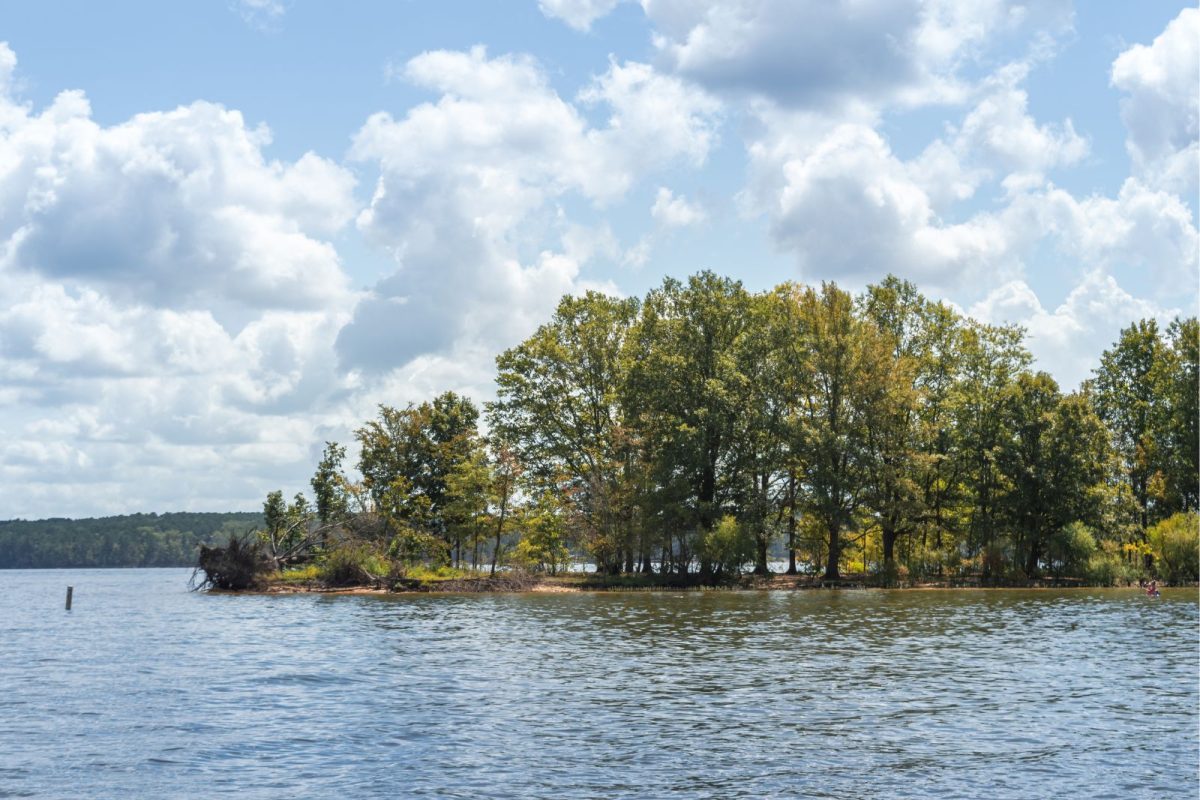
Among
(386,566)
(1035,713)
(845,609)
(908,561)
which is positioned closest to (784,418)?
(908,561)

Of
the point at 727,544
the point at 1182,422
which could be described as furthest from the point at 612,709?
the point at 1182,422

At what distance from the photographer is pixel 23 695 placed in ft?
105

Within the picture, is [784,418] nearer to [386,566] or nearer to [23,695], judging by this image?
[386,566]

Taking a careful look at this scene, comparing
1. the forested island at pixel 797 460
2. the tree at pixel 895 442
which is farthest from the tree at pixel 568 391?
the tree at pixel 895 442

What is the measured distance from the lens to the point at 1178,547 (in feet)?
266

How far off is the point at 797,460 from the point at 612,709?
5926 centimetres

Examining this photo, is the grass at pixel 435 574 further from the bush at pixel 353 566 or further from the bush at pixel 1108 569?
the bush at pixel 1108 569

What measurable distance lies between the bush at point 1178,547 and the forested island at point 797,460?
158 millimetres

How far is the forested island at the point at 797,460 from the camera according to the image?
83.1m

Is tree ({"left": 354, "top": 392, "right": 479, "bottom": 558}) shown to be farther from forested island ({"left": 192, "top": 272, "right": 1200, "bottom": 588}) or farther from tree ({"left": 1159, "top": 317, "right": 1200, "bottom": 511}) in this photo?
tree ({"left": 1159, "top": 317, "right": 1200, "bottom": 511})

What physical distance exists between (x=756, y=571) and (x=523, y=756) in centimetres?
6824

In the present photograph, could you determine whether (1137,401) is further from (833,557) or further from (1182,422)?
(833,557)

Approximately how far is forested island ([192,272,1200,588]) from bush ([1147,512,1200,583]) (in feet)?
0.52

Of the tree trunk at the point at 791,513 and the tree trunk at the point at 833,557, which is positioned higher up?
the tree trunk at the point at 791,513
